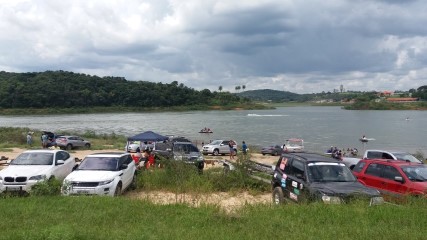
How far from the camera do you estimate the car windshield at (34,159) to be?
14.3 meters

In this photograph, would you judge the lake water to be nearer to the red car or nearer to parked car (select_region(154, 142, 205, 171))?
parked car (select_region(154, 142, 205, 171))

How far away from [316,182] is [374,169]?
12.9ft

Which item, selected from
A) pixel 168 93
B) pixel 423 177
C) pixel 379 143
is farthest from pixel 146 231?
pixel 168 93

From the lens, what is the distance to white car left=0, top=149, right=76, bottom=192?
495 inches

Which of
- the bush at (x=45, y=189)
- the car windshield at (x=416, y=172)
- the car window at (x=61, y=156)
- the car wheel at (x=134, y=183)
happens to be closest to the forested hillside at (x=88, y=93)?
the car window at (x=61, y=156)

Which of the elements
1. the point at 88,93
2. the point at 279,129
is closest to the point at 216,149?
the point at 279,129

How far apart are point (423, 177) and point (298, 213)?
543 centimetres

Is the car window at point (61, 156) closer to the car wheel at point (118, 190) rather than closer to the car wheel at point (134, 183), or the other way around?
the car wheel at point (134, 183)

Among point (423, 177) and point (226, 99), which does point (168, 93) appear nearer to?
point (226, 99)

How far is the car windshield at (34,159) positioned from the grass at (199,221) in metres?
4.36

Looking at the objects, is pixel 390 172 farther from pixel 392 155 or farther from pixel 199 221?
pixel 199 221

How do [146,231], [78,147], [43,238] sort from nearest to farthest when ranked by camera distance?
[43,238]
[146,231]
[78,147]

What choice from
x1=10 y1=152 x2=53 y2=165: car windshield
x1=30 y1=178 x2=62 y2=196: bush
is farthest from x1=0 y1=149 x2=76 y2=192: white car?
x1=30 y1=178 x2=62 y2=196: bush

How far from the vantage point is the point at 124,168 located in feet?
46.3
